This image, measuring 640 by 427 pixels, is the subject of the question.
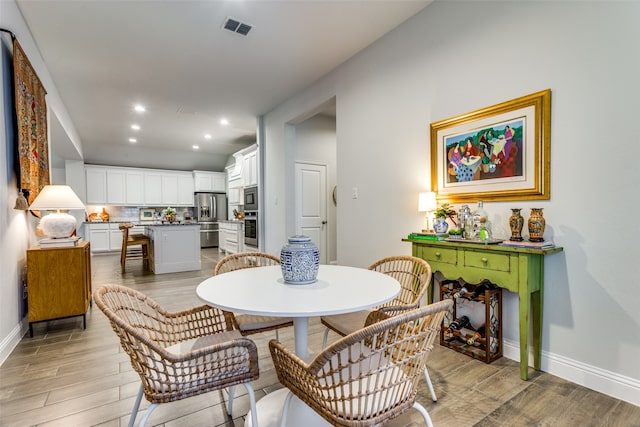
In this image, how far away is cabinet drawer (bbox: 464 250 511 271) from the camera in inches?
75.9

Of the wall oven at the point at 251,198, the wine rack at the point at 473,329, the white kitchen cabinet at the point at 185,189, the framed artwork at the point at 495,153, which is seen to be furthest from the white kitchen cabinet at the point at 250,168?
the wine rack at the point at 473,329

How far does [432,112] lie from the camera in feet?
8.57

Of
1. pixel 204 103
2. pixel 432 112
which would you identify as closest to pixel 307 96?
pixel 204 103

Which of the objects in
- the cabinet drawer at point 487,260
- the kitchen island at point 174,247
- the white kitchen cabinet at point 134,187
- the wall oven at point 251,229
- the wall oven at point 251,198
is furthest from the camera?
the white kitchen cabinet at point 134,187

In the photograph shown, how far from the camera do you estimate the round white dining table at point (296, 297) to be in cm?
110

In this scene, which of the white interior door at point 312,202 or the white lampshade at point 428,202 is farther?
the white interior door at point 312,202

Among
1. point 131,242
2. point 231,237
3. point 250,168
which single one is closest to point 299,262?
point 131,242

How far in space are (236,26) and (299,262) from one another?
2503 mm

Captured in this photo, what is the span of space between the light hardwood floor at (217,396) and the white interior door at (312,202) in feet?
9.61

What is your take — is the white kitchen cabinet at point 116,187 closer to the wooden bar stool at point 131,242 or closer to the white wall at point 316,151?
the wooden bar stool at point 131,242

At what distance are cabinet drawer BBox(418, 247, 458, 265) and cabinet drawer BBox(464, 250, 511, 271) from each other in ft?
0.29

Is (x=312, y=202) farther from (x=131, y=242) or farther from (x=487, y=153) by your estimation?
(x=487, y=153)

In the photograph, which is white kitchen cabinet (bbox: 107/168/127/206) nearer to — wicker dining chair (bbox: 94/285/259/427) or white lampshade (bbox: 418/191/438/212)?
wicker dining chair (bbox: 94/285/259/427)

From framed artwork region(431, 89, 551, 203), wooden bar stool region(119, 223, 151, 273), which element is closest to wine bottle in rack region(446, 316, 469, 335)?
framed artwork region(431, 89, 551, 203)
